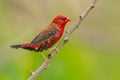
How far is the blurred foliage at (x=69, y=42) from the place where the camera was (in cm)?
571

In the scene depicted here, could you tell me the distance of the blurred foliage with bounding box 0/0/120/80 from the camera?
5.71 meters

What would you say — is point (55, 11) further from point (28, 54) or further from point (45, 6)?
point (28, 54)

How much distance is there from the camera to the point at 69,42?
6.42 metres

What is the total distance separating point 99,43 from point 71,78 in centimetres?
296

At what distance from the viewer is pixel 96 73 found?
618 cm

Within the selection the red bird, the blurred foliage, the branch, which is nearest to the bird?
Result: the red bird

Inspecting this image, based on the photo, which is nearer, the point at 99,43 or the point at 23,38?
the point at 23,38

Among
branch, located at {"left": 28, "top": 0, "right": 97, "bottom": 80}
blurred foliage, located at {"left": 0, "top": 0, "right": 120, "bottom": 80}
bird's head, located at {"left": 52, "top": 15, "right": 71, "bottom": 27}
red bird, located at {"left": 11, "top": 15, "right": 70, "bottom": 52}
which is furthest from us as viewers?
blurred foliage, located at {"left": 0, "top": 0, "right": 120, "bottom": 80}

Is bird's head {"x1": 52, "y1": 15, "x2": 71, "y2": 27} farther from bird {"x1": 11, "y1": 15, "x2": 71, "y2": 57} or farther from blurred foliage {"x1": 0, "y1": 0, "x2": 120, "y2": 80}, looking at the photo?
blurred foliage {"x1": 0, "y1": 0, "x2": 120, "y2": 80}

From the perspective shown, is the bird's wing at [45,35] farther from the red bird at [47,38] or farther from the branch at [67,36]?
the branch at [67,36]

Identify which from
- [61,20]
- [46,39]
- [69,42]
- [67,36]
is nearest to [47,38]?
[46,39]

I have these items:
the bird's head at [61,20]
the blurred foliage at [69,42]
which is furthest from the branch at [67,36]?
the blurred foliage at [69,42]

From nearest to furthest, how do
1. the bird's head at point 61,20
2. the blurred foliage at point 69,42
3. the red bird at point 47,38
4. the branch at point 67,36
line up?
the branch at point 67,36 → the red bird at point 47,38 → the bird's head at point 61,20 → the blurred foliage at point 69,42

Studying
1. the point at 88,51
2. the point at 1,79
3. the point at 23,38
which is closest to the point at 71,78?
the point at 1,79
